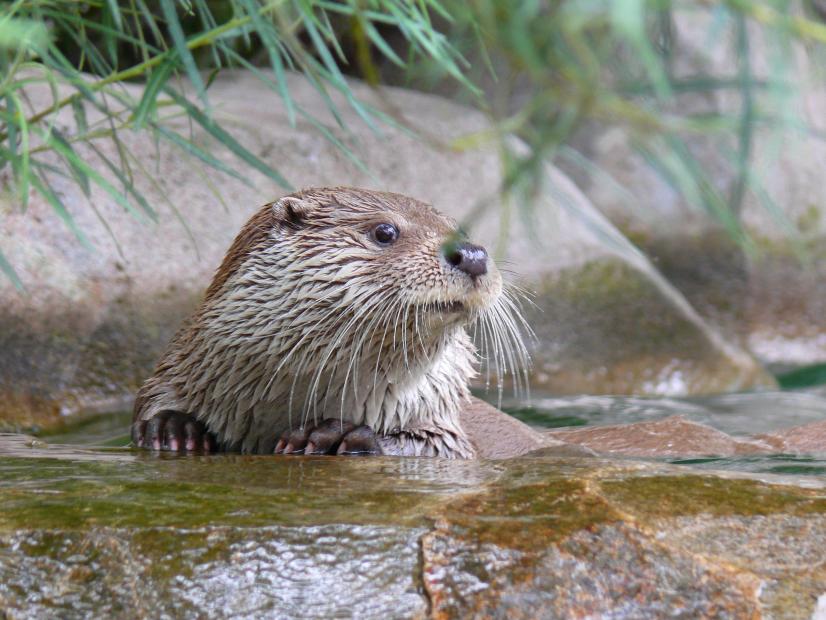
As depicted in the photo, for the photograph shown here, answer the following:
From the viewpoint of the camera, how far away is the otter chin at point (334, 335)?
2.82 metres

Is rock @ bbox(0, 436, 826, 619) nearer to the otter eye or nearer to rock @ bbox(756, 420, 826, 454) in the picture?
the otter eye

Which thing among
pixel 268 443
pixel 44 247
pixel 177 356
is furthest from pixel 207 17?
pixel 44 247

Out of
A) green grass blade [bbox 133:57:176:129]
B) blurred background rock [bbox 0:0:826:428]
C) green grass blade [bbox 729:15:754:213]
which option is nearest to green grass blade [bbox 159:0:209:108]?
blurred background rock [bbox 0:0:826:428]

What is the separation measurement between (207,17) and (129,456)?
1188 millimetres

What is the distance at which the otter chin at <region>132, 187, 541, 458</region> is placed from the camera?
282 centimetres

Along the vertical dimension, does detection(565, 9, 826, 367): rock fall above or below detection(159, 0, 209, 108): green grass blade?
above

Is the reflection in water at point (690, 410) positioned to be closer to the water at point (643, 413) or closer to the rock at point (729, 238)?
the water at point (643, 413)

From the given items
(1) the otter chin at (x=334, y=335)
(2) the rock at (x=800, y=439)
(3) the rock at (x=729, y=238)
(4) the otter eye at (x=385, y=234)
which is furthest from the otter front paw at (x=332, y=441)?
(3) the rock at (x=729, y=238)

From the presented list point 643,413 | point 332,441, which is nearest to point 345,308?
point 332,441

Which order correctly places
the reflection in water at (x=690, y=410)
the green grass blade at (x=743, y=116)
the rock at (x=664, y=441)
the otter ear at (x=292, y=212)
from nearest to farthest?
the green grass blade at (x=743, y=116) → the otter ear at (x=292, y=212) → the rock at (x=664, y=441) → the reflection in water at (x=690, y=410)

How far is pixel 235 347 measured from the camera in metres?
2.99

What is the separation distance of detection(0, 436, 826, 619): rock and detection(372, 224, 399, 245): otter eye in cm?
98

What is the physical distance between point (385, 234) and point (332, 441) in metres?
0.52

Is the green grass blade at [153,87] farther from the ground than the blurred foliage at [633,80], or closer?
farther from the ground
